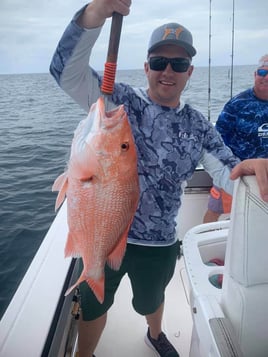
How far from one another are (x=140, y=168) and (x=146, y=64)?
0.51 metres

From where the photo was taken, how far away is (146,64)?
5.32ft

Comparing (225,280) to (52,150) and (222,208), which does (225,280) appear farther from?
(52,150)

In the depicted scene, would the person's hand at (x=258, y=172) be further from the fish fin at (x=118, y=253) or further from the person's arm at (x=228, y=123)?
the person's arm at (x=228, y=123)

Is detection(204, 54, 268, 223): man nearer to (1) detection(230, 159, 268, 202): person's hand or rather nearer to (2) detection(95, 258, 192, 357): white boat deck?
(2) detection(95, 258, 192, 357): white boat deck

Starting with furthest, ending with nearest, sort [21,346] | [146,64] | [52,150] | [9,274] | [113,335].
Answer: [52,150] → [9,274] → [113,335] → [146,64] → [21,346]

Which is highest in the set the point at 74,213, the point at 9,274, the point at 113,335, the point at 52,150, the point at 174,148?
the point at 174,148

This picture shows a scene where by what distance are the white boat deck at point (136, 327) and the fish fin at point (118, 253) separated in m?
1.42

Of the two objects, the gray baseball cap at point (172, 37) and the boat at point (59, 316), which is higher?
the gray baseball cap at point (172, 37)

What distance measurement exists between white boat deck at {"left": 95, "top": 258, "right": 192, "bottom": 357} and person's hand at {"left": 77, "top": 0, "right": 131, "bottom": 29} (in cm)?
209

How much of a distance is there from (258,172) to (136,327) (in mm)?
1849

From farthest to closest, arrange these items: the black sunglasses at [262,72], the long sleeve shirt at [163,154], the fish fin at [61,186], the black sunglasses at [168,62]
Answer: the black sunglasses at [262,72]
the long sleeve shirt at [163,154]
the black sunglasses at [168,62]
the fish fin at [61,186]

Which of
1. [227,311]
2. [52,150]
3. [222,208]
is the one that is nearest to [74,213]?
[227,311]

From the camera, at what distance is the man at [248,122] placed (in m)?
3.03

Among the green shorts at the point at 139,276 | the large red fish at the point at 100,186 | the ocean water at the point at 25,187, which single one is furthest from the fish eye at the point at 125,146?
the green shorts at the point at 139,276
